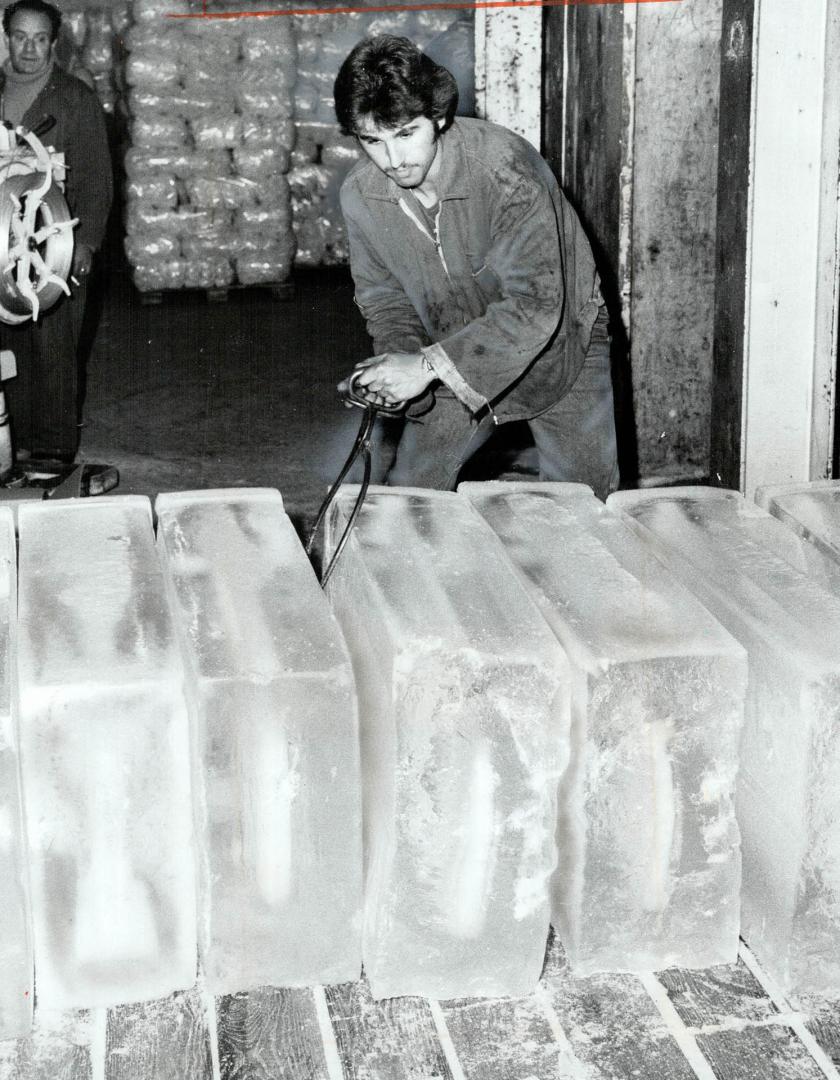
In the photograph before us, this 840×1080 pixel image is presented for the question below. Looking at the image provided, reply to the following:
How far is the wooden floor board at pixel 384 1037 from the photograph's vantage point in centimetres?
176

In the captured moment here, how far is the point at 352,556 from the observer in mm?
Answer: 2127

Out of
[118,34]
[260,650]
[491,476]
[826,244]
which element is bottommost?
[491,476]

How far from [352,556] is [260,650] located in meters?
0.36

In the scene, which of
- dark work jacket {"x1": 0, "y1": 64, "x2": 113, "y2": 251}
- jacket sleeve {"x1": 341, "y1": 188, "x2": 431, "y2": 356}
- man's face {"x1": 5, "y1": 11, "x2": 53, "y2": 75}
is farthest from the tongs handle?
man's face {"x1": 5, "y1": 11, "x2": 53, "y2": 75}

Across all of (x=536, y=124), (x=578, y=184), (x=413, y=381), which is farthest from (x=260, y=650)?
(x=536, y=124)

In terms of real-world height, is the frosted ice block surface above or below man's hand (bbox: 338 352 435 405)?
below

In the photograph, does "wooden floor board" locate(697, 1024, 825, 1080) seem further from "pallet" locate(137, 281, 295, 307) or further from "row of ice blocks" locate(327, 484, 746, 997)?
"pallet" locate(137, 281, 295, 307)

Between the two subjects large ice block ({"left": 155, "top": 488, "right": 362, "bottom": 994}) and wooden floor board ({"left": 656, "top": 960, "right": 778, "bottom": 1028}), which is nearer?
large ice block ({"left": 155, "top": 488, "right": 362, "bottom": 994})

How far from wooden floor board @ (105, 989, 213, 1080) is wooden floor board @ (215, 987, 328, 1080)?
0.03m

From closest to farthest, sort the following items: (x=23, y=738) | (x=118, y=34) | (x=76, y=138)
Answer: (x=23, y=738)
(x=76, y=138)
(x=118, y=34)

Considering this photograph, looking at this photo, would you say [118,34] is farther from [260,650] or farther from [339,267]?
[260,650]

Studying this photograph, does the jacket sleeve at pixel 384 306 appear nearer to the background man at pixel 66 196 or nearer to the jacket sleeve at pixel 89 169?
the background man at pixel 66 196

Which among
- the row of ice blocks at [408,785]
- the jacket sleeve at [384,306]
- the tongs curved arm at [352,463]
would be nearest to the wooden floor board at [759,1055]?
the row of ice blocks at [408,785]

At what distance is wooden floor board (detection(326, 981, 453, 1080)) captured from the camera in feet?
5.77
